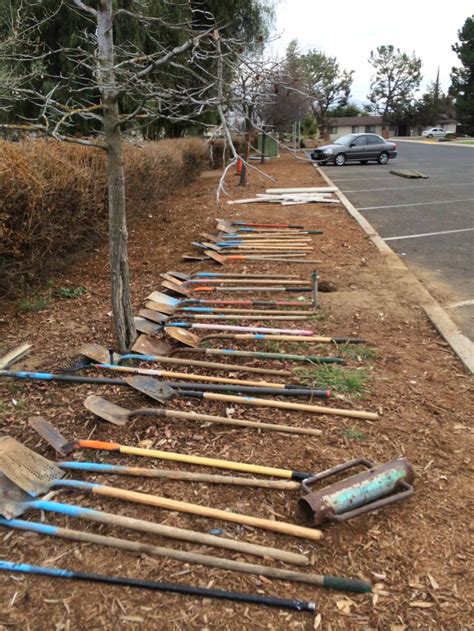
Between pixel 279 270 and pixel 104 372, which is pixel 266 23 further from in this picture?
pixel 104 372

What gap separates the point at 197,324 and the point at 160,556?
278 cm

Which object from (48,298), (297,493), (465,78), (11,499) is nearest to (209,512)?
(297,493)

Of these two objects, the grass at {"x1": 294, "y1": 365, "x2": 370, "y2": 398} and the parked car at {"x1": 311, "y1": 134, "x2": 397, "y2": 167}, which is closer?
the grass at {"x1": 294, "y1": 365, "x2": 370, "y2": 398}

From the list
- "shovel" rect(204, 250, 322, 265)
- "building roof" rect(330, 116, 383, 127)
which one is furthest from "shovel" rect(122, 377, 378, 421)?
"building roof" rect(330, 116, 383, 127)

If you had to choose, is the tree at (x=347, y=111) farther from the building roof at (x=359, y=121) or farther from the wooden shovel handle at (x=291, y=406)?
the wooden shovel handle at (x=291, y=406)

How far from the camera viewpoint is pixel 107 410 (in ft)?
11.0

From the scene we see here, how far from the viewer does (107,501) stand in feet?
8.63

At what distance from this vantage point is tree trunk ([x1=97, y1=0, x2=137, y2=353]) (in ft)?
11.9

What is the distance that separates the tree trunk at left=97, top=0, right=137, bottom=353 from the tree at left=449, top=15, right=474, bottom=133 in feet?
217

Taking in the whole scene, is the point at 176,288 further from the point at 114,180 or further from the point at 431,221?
the point at 431,221

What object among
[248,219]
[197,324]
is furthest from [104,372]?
[248,219]

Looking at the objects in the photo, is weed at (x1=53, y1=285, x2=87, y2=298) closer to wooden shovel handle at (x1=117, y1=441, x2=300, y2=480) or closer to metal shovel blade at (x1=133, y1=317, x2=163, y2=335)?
metal shovel blade at (x1=133, y1=317, x2=163, y2=335)

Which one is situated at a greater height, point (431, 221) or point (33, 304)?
point (431, 221)

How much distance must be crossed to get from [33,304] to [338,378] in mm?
3532
